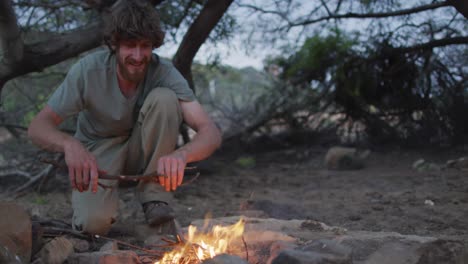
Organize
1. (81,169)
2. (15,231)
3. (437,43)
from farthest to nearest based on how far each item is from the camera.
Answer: (437,43), (81,169), (15,231)

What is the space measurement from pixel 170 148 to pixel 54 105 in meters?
0.72

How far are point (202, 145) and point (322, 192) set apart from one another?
2.13 metres

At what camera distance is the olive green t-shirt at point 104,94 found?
284 cm

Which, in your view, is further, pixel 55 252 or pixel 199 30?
pixel 199 30

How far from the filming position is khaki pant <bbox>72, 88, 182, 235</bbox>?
2961 mm

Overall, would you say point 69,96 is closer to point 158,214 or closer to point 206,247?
point 158,214

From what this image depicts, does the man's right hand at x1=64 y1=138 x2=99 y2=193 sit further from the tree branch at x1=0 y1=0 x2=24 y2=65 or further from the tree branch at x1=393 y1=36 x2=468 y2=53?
the tree branch at x1=393 y1=36 x2=468 y2=53

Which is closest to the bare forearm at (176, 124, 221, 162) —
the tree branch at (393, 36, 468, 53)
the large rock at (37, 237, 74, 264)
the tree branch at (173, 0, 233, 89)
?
the large rock at (37, 237, 74, 264)

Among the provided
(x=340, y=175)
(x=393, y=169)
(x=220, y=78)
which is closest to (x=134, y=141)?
(x=340, y=175)

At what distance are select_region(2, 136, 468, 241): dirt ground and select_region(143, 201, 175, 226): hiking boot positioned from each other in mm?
453

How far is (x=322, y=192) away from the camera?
14.7ft

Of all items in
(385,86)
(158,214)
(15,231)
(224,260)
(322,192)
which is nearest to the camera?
(224,260)

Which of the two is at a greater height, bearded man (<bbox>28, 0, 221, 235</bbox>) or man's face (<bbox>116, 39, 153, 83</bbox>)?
man's face (<bbox>116, 39, 153, 83</bbox>)

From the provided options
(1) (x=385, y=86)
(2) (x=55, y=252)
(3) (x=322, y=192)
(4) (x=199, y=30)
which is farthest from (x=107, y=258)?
(1) (x=385, y=86)
